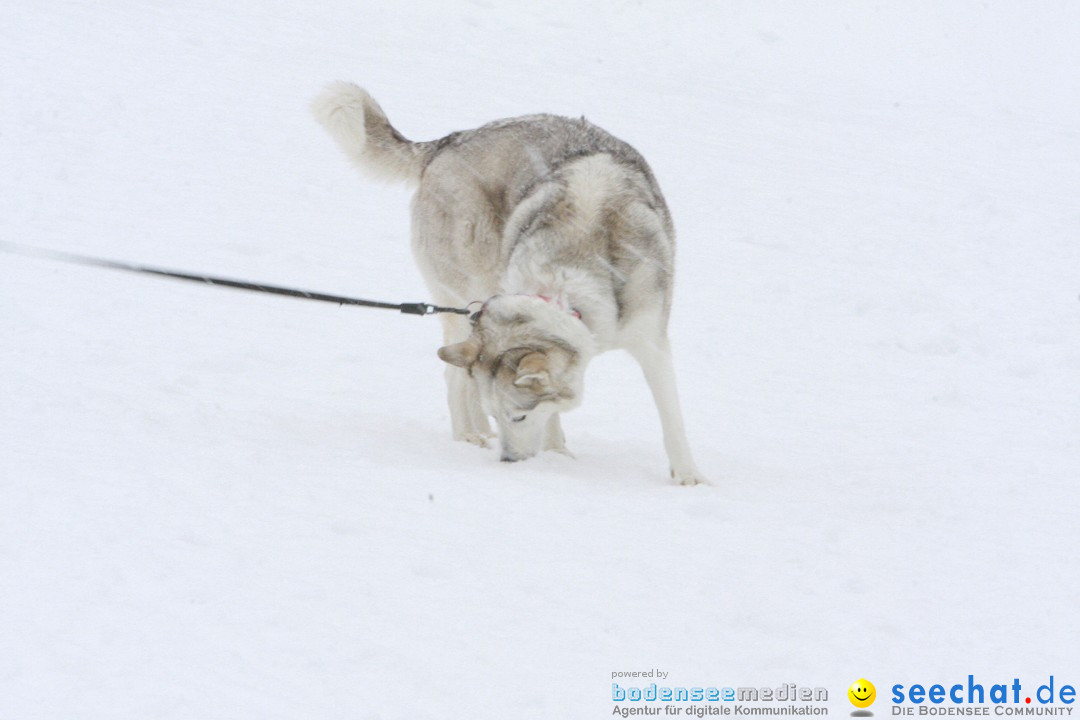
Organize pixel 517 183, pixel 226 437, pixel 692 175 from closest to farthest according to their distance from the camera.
Result: 1. pixel 226 437
2. pixel 517 183
3. pixel 692 175

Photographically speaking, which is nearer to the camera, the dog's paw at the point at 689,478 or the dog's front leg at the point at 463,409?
the dog's paw at the point at 689,478

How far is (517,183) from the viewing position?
6.12 metres

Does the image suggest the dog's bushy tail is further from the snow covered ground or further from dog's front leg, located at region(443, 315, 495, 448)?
the snow covered ground

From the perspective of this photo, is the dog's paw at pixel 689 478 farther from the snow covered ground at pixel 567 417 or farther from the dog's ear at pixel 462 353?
the dog's ear at pixel 462 353

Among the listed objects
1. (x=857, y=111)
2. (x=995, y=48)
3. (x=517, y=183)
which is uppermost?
(x=995, y=48)

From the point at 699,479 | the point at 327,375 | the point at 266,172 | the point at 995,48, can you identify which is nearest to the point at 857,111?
the point at 995,48

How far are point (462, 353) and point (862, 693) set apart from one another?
8.59ft

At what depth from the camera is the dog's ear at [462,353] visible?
5.49 metres

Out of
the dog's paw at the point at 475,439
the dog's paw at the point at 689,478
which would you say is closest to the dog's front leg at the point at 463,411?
the dog's paw at the point at 475,439

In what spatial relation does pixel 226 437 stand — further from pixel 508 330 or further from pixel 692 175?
pixel 692 175

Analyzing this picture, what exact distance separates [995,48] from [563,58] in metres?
6.19

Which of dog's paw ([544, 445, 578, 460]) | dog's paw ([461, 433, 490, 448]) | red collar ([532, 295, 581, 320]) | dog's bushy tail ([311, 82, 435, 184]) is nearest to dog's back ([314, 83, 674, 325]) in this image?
dog's bushy tail ([311, 82, 435, 184])

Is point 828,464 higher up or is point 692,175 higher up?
point 692,175

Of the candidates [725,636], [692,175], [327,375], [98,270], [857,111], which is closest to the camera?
[725,636]
